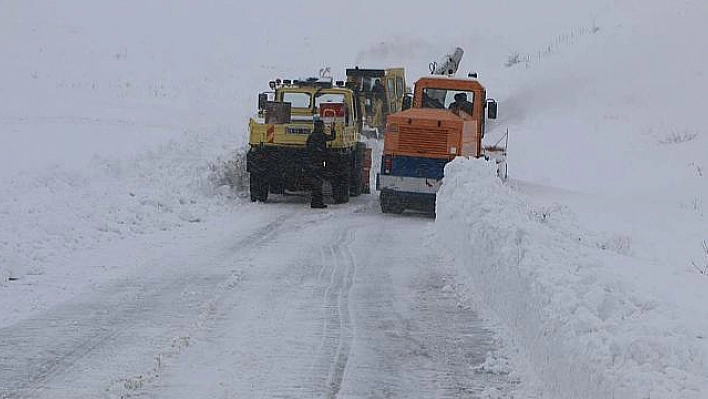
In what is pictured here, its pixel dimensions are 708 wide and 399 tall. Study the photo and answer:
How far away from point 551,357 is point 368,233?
8564mm

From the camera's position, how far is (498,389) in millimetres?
6879

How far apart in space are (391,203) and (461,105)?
2.61m

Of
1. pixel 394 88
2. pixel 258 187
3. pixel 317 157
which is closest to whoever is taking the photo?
pixel 317 157

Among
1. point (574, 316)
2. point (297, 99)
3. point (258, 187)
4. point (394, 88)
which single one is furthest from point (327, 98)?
point (574, 316)

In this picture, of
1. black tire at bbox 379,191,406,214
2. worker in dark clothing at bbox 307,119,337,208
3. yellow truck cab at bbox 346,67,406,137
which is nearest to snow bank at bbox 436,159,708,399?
black tire at bbox 379,191,406,214

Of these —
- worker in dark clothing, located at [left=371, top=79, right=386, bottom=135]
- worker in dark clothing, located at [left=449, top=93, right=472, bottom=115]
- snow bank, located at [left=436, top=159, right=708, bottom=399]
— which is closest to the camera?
snow bank, located at [left=436, top=159, right=708, bottom=399]

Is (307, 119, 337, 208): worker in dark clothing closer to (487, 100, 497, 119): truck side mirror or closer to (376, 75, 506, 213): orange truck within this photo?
(376, 75, 506, 213): orange truck

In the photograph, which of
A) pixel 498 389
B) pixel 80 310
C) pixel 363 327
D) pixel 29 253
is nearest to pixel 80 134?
pixel 29 253

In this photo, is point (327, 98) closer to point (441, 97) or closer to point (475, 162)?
point (441, 97)

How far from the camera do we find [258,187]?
61.5 ft

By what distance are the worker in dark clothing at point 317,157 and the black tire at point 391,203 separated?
3.85 ft

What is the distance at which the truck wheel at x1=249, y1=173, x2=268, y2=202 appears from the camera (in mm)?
18688

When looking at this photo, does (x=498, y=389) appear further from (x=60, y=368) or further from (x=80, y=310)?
(x=80, y=310)

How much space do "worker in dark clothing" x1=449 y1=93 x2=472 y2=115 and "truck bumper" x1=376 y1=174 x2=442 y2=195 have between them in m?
2.07
